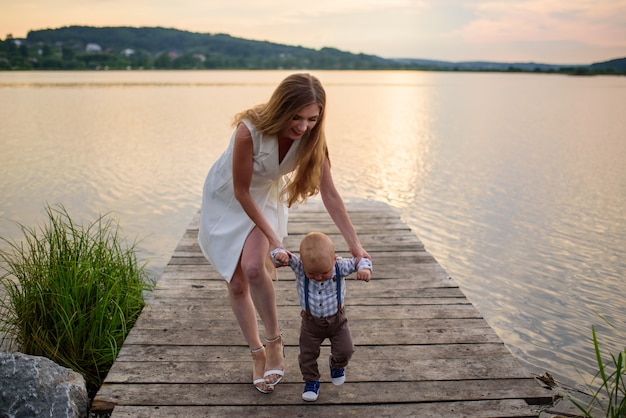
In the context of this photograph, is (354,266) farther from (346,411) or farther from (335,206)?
(346,411)

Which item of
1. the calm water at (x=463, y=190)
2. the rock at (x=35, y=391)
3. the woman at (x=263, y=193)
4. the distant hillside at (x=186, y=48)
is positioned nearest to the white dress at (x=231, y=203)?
the woman at (x=263, y=193)

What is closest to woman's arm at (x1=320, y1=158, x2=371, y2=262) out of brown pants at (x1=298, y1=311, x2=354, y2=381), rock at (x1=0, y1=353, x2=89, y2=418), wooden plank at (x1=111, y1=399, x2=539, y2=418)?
brown pants at (x1=298, y1=311, x2=354, y2=381)

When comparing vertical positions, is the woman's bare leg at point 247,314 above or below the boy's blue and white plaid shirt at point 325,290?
below

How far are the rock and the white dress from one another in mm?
959

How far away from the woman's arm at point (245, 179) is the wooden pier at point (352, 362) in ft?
2.57

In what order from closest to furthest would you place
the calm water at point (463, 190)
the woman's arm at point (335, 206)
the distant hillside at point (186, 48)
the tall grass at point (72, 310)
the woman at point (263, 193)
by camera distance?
1. the woman at point (263, 193)
2. the woman's arm at point (335, 206)
3. the tall grass at point (72, 310)
4. the calm water at point (463, 190)
5. the distant hillside at point (186, 48)

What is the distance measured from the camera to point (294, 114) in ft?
8.11

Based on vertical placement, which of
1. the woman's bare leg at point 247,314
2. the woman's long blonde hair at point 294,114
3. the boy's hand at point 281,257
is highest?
the woman's long blonde hair at point 294,114

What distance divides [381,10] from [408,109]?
65.0 ft

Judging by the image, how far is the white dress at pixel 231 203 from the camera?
2.65 m

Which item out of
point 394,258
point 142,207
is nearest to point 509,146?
point 142,207

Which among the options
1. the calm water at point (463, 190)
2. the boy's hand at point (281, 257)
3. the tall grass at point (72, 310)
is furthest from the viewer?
the calm water at point (463, 190)

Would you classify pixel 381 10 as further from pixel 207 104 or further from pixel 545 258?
Answer: pixel 545 258

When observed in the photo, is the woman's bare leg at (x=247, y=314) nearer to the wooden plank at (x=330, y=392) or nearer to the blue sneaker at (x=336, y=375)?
the wooden plank at (x=330, y=392)
